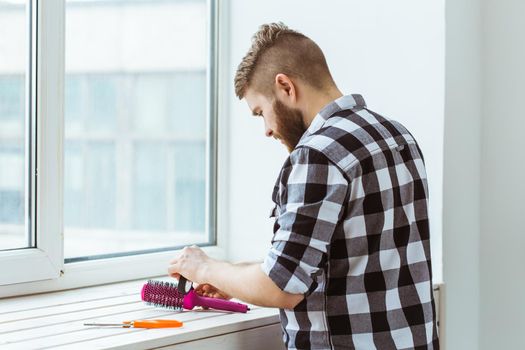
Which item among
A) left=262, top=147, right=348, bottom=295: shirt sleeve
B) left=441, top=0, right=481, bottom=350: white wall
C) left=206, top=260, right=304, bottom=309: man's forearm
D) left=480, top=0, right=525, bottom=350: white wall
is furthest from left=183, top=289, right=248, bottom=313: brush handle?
left=480, top=0, right=525, bottom=350: white wall

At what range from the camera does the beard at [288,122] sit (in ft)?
4.26

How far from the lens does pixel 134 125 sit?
1915 millimetres

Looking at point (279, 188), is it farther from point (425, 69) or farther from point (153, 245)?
point (153, 245)

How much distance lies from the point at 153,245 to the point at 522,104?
103 cm

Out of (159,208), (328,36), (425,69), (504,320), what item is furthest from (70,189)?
(504,320)

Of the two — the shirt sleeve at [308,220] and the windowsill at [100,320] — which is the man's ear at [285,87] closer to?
the shirt sleeve at [308,220]

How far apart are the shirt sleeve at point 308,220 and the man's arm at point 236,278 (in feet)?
0.11

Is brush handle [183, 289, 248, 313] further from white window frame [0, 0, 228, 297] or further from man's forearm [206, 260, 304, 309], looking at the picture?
white window frame [0, 0, 228, 297]

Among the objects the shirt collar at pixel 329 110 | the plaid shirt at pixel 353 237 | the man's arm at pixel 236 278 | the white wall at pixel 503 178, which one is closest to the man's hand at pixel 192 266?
the man's arm at pixel 236 278

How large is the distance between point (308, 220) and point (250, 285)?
173mm

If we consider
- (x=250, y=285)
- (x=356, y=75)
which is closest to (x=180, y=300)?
(x=250, y=285)

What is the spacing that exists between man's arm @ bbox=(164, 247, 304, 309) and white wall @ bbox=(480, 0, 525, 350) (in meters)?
0.77

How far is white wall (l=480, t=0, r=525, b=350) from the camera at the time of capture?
5.68 feet

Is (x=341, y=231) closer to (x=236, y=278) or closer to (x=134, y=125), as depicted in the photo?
(x=236, y=278)
